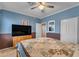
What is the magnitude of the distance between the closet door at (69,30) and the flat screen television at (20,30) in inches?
103

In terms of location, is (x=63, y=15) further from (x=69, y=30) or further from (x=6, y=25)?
(x=6, y=25)

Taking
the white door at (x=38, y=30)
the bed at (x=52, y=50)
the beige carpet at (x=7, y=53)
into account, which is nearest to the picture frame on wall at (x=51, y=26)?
the white door at (x=38, y=30)

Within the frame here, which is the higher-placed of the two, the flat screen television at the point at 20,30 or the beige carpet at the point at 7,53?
the flat screen television at the point at 20,30

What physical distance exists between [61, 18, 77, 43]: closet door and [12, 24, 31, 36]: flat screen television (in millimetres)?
2614

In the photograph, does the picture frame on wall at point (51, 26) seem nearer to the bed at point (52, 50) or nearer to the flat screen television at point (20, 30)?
the flat screen television at point (20, 30)

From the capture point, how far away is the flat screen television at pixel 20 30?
17.4 feet

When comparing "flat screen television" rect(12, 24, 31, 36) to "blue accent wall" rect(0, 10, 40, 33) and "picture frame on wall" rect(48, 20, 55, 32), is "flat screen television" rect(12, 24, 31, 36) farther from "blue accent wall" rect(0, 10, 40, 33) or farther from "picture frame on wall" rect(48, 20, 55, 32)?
"picture frame on wall" rect(48, 20, 55, 32)

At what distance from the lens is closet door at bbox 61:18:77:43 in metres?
3.91

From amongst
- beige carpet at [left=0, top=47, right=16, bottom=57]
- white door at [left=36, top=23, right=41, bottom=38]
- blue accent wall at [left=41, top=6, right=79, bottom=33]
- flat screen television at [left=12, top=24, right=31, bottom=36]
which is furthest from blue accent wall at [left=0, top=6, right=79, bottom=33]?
white door at [left=36, top=23, right=41, bottom=38]

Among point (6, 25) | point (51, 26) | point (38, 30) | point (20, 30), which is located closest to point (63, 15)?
point (51, 26)

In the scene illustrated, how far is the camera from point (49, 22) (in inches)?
246

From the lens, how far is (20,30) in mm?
5770

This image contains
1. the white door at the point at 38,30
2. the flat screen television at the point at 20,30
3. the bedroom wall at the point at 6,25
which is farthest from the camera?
the white door at the point at 38,30

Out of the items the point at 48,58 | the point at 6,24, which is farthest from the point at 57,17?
the point at 48,58
